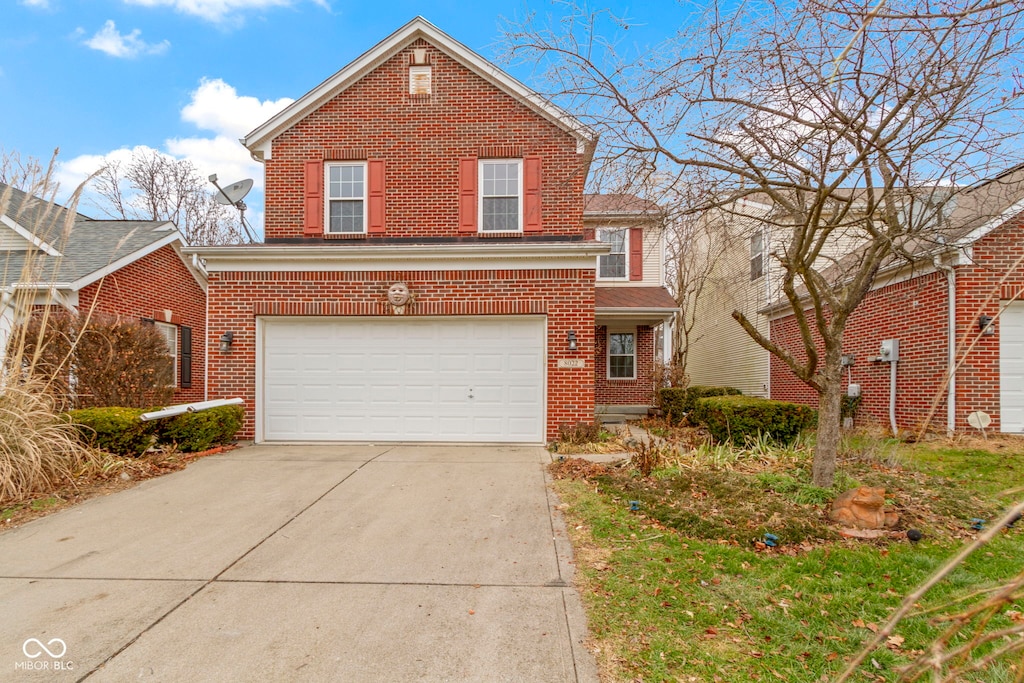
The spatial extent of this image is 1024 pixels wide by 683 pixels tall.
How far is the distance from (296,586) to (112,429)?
4996 mm

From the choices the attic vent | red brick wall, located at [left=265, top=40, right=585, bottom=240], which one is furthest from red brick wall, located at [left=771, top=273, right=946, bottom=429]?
the attic vent

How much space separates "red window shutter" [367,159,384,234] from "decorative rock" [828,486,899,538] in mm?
8569

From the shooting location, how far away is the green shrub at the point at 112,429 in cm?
711

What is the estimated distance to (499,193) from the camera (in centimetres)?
1048

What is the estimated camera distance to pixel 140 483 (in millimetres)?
6660

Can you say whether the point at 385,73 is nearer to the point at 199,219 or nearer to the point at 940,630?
the point at 940,630

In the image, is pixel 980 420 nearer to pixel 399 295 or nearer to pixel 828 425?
pixel 828 425

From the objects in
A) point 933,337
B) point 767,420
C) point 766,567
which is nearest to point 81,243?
point 767,420

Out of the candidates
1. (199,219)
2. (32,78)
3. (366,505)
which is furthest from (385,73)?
(199,219)

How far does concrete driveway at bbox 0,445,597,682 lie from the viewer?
9.88 ft

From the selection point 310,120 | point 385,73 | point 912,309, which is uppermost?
point 385,73

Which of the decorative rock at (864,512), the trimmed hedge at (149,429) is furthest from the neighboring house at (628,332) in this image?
the decorative rock at (864,512)

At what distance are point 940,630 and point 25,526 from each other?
7.30 metres

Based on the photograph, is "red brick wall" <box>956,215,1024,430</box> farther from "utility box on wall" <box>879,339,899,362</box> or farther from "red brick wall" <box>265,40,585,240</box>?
"red brick wall" <box>265,40,585,240</box>
